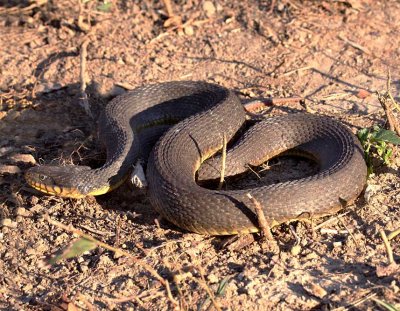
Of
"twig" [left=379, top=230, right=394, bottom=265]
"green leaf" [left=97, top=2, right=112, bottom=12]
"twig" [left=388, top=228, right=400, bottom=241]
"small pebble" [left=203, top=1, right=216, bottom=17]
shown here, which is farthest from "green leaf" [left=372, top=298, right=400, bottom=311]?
"green leaf" [left=97, top=2, right=112, bottom=12]

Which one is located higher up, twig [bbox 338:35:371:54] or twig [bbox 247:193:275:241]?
twig [bbox 338:35:371:54]

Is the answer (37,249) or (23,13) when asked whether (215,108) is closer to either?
(37,249)

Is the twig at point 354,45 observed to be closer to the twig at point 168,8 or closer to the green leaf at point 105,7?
the twig at point 168,8

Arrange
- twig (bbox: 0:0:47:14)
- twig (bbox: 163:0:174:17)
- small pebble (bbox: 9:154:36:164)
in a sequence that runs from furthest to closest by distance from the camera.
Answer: twig (bbox: 0:0:47:14)
twig (bbox: 163:0:174:17)
small pebble (bbox: 9:154:36:164)

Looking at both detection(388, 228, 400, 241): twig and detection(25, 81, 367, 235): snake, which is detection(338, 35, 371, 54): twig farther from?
detection(388, 228, 400, 241): twig

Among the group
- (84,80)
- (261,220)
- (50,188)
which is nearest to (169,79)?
(84,80)

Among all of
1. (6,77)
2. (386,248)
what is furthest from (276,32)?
(386,248)

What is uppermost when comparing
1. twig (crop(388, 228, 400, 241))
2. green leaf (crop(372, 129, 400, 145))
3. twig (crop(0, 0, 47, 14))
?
twig (crop(0, 0, 47, 14))

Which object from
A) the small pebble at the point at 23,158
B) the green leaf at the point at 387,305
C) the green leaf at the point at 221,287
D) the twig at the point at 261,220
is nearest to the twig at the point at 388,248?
the green leaf at the point at 387,305

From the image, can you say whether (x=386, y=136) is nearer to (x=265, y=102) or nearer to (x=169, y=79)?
(x=265, y=102)
